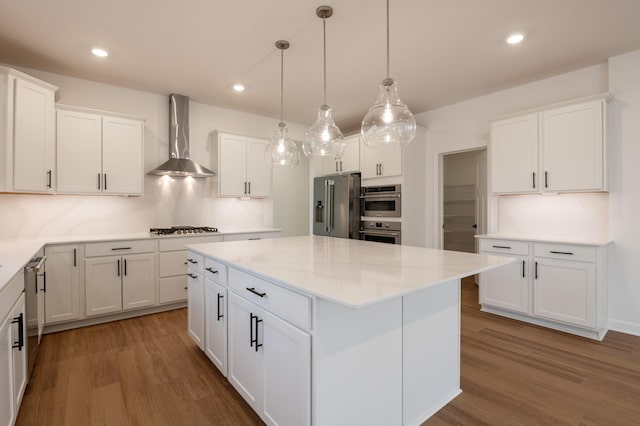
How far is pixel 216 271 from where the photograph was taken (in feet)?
7.36

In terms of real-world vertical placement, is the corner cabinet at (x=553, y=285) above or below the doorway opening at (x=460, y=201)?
below

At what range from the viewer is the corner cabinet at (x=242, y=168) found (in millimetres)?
4383

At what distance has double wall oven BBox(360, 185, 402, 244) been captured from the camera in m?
4.48

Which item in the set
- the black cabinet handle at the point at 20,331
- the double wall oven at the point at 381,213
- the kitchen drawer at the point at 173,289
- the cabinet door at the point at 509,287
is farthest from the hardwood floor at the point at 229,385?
the double wall oven at the point at 381,213

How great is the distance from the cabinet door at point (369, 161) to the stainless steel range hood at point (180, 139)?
2.22 meters

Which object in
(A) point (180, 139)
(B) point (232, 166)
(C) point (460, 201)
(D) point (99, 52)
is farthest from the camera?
(C) point (460, 201)

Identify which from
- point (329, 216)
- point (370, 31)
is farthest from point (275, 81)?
point (329, 216)

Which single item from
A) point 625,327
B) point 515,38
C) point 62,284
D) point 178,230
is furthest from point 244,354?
point 625,327

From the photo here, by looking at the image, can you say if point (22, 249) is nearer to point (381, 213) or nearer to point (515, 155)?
point (381, 213)

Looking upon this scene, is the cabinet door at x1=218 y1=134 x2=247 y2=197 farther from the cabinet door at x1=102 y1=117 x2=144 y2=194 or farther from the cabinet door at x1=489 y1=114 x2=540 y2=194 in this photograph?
the cabinet door at x1=489 y1=114 x2=540 y2=194

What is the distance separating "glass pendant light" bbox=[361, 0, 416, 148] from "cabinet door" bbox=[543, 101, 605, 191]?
208cm

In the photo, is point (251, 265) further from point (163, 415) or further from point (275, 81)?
point (275, 81)

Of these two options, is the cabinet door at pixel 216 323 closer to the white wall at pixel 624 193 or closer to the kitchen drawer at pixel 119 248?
the kitchen drawer at pixel 119 248

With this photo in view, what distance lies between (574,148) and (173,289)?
4.58 metres
